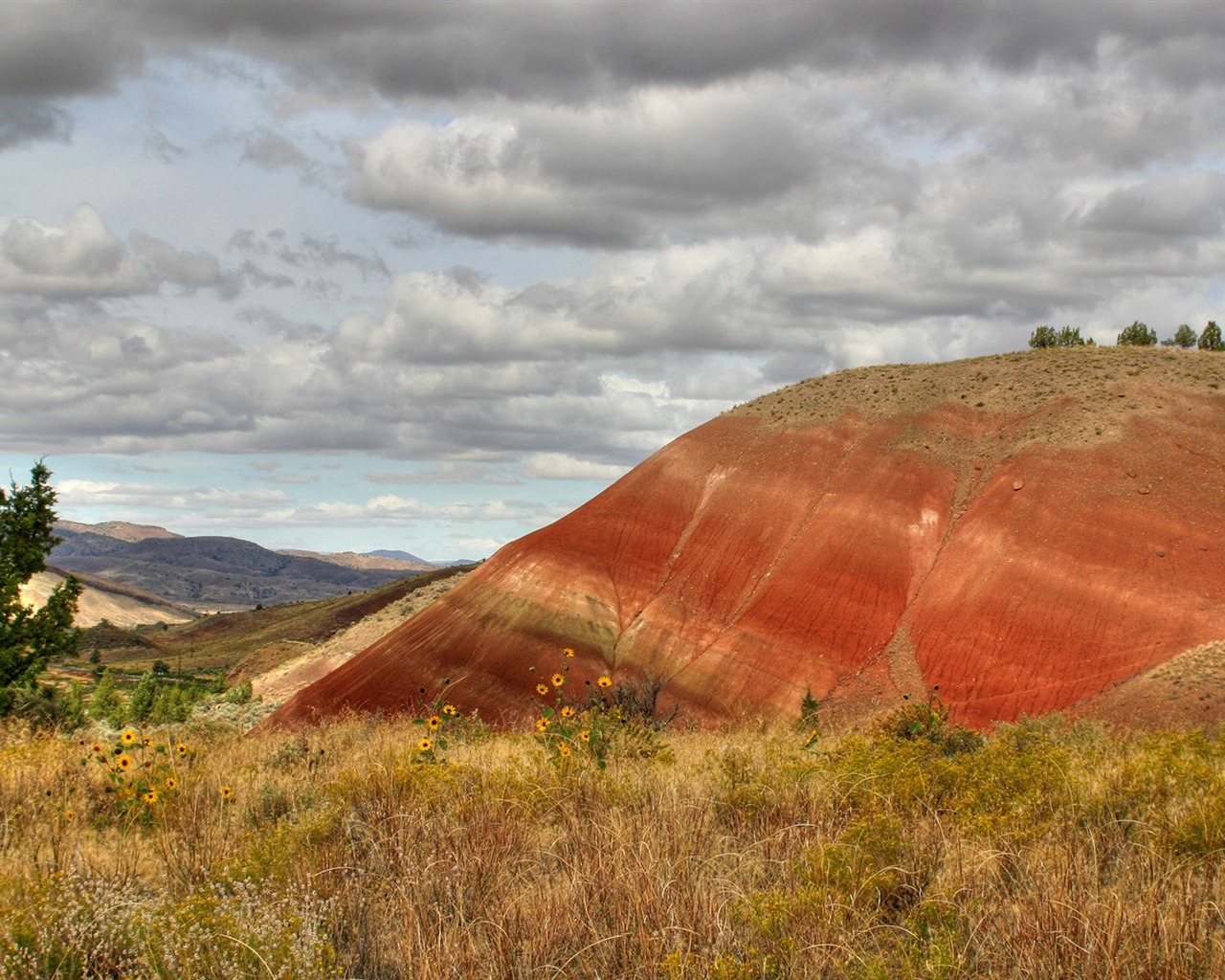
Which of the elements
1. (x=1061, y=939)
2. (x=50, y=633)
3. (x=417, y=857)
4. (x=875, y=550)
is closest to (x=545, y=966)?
(x=417, y=857)

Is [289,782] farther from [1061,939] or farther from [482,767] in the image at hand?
[1061,939]

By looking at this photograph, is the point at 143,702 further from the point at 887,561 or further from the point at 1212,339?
the point at 1212,339

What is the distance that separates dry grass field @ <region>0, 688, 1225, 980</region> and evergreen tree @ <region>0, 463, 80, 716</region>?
872 inches

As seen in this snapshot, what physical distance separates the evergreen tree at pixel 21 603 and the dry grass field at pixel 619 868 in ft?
72.7

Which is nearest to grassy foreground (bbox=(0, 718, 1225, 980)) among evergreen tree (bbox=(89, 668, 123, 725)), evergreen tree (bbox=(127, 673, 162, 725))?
evergreen tree (bbox=(89, 668, 123, 725))

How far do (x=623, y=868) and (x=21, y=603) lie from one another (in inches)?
1201

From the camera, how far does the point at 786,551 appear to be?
5038cm

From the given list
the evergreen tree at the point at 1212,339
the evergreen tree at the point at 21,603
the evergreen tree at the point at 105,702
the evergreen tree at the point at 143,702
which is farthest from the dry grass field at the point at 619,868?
the evergreen tree at the point at 1212,339

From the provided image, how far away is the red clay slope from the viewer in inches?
1630

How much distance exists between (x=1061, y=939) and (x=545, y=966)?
287 centimetres

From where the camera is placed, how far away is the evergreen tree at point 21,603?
30.3 m

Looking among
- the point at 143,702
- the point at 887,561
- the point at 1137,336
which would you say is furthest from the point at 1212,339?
the point at 143,702

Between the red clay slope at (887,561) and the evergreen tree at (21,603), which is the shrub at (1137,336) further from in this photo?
the evergreen tree at (21,603)

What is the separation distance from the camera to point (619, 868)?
6.55 metres
